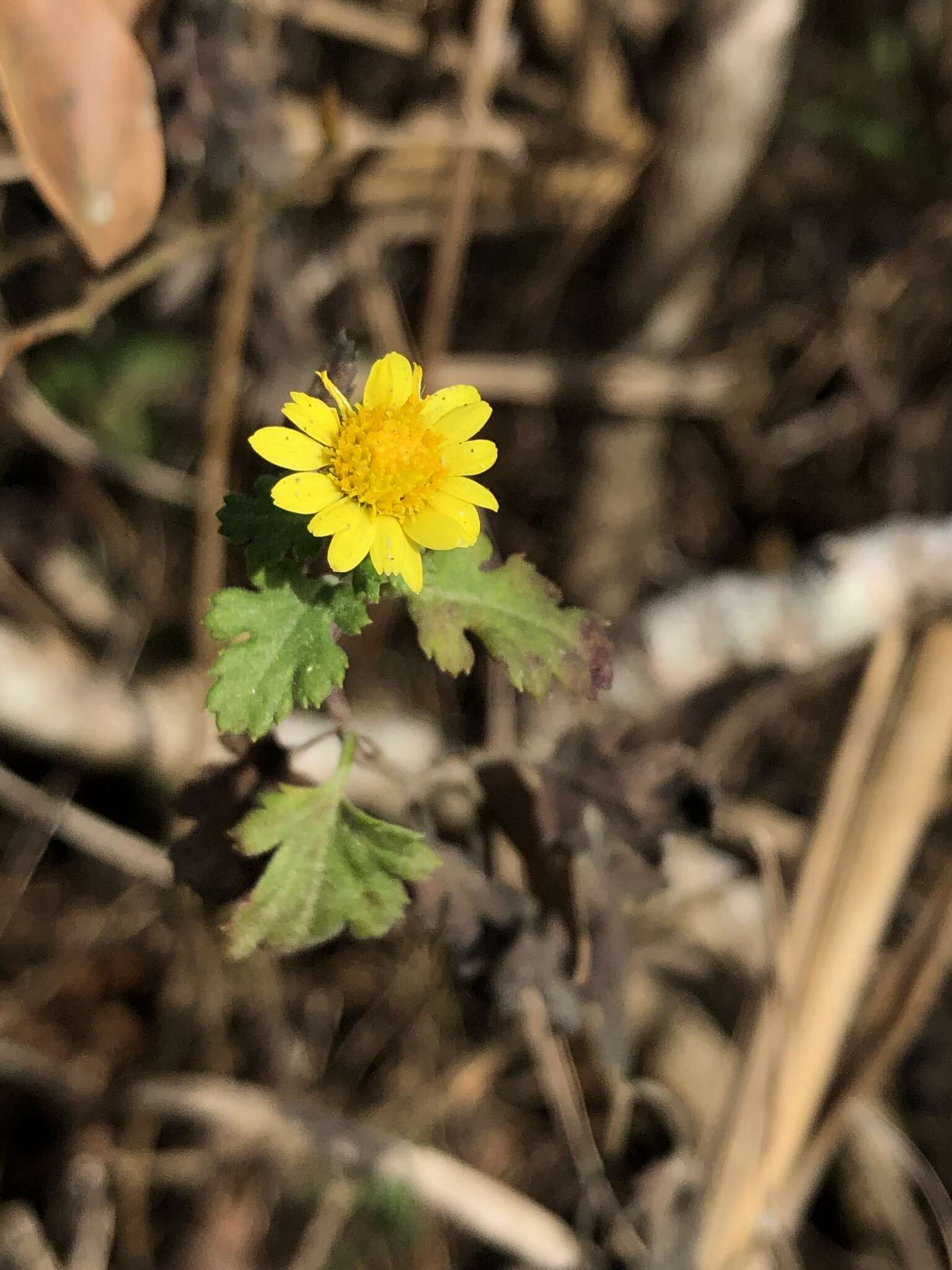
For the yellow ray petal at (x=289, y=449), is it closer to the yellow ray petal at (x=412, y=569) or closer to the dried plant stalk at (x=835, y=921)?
the yellow ray petal at (x=412, y=569)

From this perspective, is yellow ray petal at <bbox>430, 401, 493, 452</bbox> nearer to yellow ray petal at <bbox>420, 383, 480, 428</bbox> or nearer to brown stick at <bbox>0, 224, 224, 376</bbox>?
yellow ray petal at <bbox>420, 383, 480, 428</bbox>

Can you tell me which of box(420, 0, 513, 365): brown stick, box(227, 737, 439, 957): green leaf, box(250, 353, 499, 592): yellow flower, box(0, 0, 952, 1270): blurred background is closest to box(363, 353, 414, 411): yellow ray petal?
box(250, 353, 499, 592): yellow flower

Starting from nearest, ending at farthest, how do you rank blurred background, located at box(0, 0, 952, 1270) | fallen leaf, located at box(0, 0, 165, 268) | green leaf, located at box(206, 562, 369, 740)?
green leaf, located at box(206, 562, 369, 740), fallen leaf, located at box(0, 0, 165, 268), blurred background, located at box(0, 0, 952, 1270)

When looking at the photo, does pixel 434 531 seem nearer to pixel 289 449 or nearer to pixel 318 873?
pixel 289 449

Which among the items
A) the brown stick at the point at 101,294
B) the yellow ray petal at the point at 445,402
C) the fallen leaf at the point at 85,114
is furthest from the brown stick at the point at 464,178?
the yellow ray petal at the point at 445,402

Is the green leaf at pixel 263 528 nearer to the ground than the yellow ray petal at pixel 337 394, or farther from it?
nearer to the ground

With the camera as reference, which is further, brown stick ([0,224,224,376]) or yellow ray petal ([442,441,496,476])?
brown stick ([0,224,224,376])

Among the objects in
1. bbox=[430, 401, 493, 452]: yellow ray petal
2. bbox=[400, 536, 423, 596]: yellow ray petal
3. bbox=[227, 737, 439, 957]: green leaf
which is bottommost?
bbox=[227, 737, 439, 957]: green leaf

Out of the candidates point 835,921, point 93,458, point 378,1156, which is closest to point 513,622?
point 835,921
